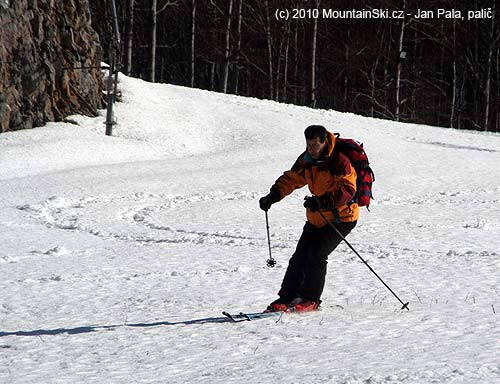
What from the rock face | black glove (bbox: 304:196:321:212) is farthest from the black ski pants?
the rock face

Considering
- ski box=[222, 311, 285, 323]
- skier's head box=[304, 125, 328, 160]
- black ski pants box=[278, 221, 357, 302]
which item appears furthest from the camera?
black ski pants box=[278, 221, 357, 302]

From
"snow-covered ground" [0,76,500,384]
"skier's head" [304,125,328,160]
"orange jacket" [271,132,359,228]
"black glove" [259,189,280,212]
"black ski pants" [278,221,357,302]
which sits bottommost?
"snow-covered ground" [0,76,500,384]

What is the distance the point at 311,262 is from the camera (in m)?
6.26

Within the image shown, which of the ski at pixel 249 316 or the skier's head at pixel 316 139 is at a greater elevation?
the skier's head at pixel 316 139

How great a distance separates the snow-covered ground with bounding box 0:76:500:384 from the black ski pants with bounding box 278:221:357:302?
23 centimetres

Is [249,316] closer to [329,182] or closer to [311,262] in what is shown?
[311,262]

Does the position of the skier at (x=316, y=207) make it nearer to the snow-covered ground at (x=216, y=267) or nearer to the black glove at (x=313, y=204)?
the black glove at (x=313, y=204)

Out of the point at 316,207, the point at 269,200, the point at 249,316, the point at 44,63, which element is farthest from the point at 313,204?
the point at 44,63

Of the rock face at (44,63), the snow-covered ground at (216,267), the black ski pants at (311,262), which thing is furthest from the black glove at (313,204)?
the rock face at (44,63)

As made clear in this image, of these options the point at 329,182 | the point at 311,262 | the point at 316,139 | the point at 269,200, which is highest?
the point at 316,139

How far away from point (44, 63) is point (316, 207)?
18.5 meters

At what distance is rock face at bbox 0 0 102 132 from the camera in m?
21.6

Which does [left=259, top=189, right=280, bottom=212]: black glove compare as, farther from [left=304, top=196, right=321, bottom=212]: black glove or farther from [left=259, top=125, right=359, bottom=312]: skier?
[left=304, top=196, right=321, bottom=212]: black glove

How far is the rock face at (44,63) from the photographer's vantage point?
2162 cm
